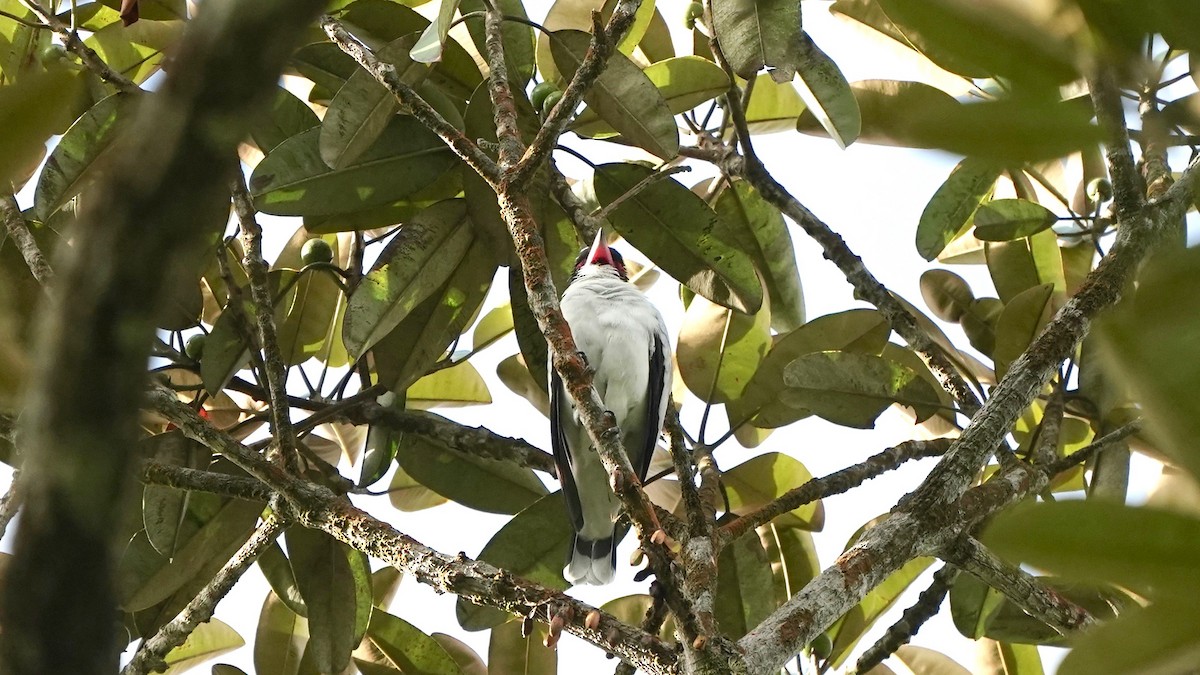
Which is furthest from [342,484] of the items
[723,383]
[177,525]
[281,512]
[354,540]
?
[723,383]

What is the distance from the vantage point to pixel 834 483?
2.35 meters

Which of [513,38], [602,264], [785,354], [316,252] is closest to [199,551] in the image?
[316,252]

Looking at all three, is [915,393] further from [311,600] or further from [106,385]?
[106,385]

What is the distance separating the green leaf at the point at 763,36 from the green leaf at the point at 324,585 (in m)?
1.60

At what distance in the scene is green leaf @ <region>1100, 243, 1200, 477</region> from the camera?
38 cm

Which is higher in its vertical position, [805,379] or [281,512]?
[805,379]

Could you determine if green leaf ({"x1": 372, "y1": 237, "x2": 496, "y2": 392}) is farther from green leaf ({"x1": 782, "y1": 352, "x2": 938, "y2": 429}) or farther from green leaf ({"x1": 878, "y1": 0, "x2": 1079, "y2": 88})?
green leaf ({"x1": 878, "y1": 0, "x2": 1079, "y2": 88})

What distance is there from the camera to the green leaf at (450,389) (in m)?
3.62

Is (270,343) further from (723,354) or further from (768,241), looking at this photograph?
(768,241)

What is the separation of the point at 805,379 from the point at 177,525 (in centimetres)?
163

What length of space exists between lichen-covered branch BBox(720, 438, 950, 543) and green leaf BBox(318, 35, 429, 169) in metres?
1.24

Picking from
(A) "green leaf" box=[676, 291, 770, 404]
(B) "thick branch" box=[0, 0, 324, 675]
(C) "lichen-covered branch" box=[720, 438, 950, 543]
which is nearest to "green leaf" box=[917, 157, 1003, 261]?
(A) "green leaf" box=[676, 291, 770, 404]

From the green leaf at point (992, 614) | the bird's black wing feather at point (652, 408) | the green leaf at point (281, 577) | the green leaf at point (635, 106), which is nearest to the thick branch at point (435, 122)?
the green leaf at point (635, 106)

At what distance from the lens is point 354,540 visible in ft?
6.46
